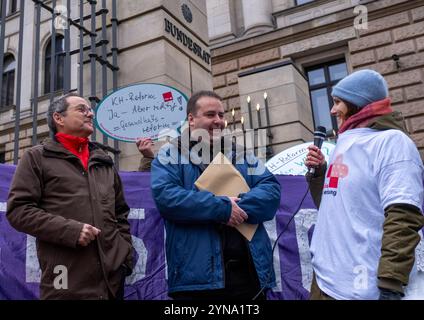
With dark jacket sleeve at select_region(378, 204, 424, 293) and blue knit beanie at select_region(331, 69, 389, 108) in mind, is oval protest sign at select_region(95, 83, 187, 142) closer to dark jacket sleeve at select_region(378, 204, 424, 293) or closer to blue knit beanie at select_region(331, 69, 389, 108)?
blue knit beanie at select_region(331, 69, 389, 108)

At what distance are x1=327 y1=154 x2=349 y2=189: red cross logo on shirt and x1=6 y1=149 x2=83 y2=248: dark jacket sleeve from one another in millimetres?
1231

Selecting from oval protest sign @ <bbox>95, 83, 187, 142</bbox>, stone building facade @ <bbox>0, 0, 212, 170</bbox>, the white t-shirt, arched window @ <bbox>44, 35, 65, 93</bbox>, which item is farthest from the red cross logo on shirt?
arched window @ <bbox>44, 35, 65, 93</bbox>

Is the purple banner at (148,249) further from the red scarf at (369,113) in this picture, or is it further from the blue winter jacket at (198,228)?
the red scarf at (369,113)

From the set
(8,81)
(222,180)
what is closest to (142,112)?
(222,180)

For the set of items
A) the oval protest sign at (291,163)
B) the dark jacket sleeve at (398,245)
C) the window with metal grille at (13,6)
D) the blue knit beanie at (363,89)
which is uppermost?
the window with metal grille at (13,6)

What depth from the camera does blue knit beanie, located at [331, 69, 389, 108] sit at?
7.75 feet

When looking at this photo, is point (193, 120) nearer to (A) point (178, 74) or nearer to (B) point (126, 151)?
(B) point (126, 151)

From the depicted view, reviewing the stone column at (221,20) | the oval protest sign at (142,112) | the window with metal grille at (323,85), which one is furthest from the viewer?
the stone column at (221,20)

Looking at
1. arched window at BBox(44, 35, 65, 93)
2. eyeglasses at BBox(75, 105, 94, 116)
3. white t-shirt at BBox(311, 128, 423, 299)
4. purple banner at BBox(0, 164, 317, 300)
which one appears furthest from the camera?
arched window at BBox(44, 35, 65, 93)

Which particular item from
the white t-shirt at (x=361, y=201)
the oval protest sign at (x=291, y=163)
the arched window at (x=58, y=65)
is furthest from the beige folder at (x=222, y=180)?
the arched window at (x=58, y=65)

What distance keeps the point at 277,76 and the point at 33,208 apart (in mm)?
10884

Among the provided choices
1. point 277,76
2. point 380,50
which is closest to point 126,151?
point 277,76

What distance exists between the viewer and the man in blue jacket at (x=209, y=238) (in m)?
2.44

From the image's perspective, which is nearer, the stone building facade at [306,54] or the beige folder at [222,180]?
the beige folder at [222,180]
